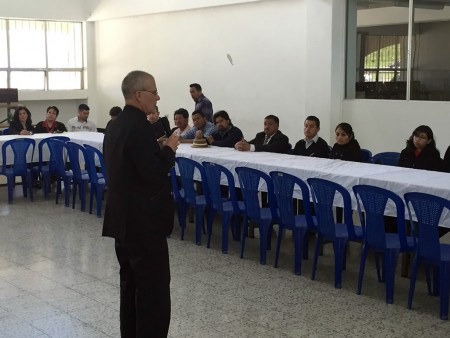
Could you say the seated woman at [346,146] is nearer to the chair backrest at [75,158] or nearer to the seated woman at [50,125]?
the chair backrest at [75,158]

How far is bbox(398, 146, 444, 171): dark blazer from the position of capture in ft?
19.5

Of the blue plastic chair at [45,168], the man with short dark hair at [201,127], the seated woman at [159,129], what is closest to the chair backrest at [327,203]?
the seated woman at [159,129]

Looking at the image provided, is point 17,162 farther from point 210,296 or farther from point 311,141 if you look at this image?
point 210,296

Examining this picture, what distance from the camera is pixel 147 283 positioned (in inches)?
125

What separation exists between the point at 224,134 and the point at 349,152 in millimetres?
1863

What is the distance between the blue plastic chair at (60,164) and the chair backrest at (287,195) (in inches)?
144

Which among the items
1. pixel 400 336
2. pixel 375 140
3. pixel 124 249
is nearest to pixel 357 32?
pixel 375 140

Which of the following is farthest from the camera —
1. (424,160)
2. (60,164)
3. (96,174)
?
(60,164)

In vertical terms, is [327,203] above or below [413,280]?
above

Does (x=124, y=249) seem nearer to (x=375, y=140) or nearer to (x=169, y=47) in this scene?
(x=375, y=140)

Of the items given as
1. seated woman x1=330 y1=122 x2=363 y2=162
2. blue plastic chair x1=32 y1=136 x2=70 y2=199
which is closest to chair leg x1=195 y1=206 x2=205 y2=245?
seated woman x1=330 y1=122 x2=363 y2=162

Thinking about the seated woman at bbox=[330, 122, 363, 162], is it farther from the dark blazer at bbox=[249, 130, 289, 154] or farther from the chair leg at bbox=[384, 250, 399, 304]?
the chair leg at bbox=[384, 250, 399, 304]

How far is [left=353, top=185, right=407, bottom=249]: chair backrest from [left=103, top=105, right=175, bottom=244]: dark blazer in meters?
1.98

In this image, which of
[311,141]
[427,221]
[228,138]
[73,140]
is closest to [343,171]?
[427,221]
